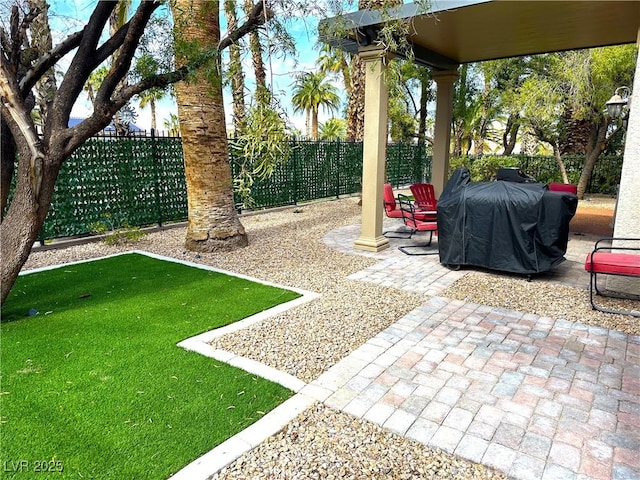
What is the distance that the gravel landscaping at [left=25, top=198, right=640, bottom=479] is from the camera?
8.04 feet

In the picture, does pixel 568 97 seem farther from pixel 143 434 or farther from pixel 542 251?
pixel 143 434

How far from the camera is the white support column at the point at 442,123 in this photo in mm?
10297

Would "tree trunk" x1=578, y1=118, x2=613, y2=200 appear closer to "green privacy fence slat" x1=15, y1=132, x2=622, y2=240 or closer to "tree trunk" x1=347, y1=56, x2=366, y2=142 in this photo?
"tree trunk" x1=347, y1=56, x2=366, y2=142

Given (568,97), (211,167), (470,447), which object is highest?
(568,97)

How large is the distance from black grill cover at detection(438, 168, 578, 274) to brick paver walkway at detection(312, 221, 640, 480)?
152 centimetres

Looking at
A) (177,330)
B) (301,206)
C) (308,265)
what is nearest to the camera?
(177,330)

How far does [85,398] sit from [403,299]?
3.53 metres

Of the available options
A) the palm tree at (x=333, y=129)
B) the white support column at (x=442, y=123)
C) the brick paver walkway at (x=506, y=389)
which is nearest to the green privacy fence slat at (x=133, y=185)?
the white support column at (x=442, y=123)

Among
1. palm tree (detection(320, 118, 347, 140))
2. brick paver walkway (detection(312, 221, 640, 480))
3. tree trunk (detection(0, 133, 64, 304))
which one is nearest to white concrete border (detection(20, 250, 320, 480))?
brick paver walkway (detection(312, 221, 640, 480))

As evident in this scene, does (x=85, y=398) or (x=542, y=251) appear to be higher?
(x=542, y=251)

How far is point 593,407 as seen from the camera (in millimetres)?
2994

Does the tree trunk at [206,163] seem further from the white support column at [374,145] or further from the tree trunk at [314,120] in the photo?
the tree trunk at [314,120]

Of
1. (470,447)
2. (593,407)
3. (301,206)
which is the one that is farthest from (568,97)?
(470,447)

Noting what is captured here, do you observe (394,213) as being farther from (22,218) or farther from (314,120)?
(314,120)
